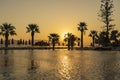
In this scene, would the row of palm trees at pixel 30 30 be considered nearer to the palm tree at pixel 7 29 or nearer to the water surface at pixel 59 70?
the palm tree at pixel 7 29

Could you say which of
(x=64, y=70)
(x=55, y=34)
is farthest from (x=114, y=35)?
(x=64, y=70)

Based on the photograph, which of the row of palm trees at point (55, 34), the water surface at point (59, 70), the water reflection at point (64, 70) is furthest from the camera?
the row of palm trees at point (55, 34)

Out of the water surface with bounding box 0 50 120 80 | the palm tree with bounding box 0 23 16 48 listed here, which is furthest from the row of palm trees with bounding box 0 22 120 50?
the water surface with bounding box 0 50 120 80

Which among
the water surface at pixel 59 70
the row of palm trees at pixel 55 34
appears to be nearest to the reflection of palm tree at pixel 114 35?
the row of palm trees at pixel 55 34

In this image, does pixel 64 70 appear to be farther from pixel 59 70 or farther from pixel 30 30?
pixel 30 30

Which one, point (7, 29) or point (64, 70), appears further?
point (7, 29)

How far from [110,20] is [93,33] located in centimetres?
5963

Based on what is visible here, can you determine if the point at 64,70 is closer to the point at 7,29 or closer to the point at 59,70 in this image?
the point at 59,70

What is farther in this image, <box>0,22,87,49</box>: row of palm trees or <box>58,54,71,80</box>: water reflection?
<box>0,22,87,49</box>: row of palm trees

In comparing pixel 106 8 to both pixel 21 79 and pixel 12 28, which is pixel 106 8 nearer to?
pixel 12 28

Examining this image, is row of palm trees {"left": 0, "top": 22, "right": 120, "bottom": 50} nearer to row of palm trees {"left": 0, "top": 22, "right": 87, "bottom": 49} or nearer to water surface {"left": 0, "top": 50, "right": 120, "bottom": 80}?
row of palm trees {"left": 0, "top": 22, "right": 87, "bottom": 49}

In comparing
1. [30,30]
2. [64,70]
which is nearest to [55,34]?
[30,30]

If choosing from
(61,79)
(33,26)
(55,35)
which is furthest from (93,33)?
(61,79)

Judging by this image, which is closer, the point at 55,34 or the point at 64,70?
the point at 64,70
